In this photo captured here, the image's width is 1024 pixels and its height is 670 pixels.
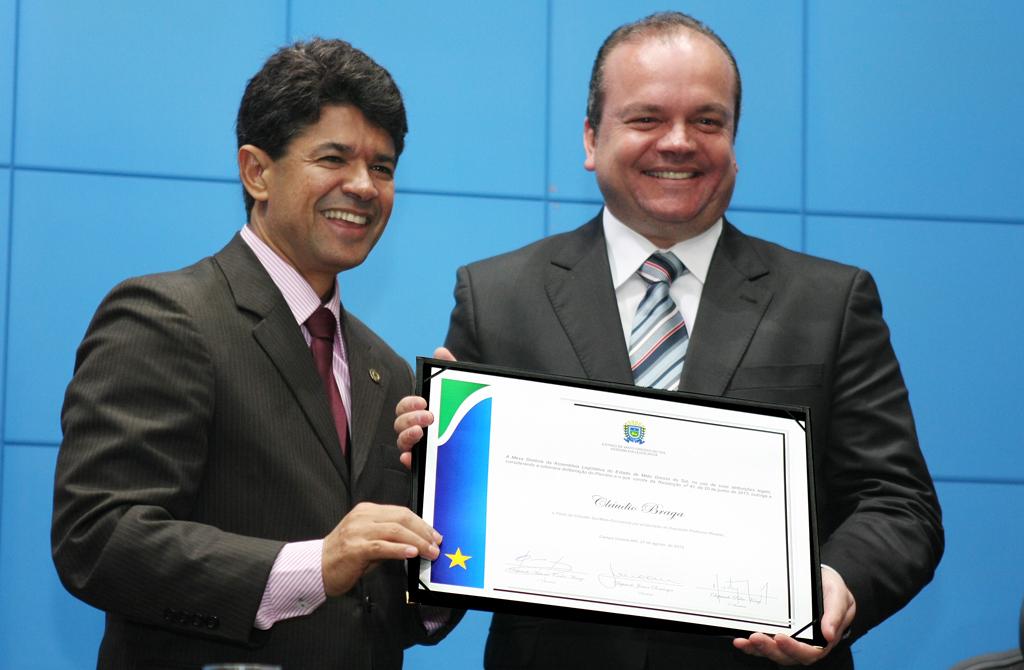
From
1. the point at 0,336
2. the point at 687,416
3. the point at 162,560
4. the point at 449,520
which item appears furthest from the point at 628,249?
the point at 0,336

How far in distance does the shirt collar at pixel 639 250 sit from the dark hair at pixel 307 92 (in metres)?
0.55

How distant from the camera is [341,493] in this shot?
2.32 m

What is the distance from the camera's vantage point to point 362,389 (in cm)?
251

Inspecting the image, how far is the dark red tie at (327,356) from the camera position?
2.43 metres

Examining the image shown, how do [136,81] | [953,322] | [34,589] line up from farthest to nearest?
[953,322] → [136,81] → [34,589]

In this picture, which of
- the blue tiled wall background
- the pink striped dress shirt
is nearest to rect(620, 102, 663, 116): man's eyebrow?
the pink striped dress shirt

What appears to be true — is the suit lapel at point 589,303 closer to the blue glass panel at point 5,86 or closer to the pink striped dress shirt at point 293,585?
the pink striped dress shirt at point 293,585

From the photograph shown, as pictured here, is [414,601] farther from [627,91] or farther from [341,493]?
[627,91]

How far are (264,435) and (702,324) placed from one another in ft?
3.03
